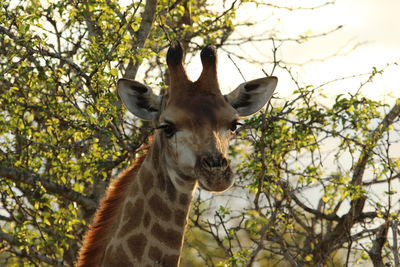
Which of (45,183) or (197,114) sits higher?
(45,183)

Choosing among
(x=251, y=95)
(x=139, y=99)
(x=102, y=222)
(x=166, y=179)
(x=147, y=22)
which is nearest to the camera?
(x=166, y=179)

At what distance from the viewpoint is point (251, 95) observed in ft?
27.9

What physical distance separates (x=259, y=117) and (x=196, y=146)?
4.43 meters

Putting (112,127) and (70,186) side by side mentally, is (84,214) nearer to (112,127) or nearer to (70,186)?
(70,186)

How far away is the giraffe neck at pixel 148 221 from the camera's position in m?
7.29

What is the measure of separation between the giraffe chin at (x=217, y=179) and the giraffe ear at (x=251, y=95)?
160cm

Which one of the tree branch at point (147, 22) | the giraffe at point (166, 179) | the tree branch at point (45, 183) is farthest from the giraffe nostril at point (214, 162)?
the tree branch at point (147, 22)

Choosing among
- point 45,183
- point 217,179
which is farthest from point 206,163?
point 45,183

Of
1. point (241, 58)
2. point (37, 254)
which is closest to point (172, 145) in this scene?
point (37, 254)

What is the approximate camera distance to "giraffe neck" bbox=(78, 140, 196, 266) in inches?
287

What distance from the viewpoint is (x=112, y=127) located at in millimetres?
11352

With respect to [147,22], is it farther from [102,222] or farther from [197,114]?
[102,222]

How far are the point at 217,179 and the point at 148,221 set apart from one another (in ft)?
3.25

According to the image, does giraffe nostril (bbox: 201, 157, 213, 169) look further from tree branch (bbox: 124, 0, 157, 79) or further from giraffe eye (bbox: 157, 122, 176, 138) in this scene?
tree branch (bbox: 124, 0, 157, 79)
